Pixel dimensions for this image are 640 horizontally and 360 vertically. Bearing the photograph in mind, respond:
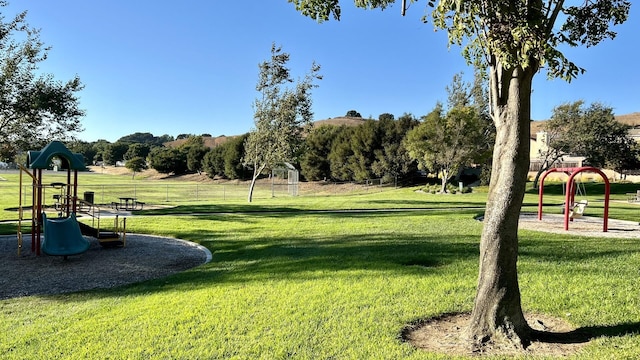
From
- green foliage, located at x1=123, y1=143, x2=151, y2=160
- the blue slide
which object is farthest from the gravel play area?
green foliage, located at x1=123, y1=143, x2=151, y2=160

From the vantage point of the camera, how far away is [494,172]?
14.1ft

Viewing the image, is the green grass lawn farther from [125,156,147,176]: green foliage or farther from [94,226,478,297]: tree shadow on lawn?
[125,156,147,176]: green foliage

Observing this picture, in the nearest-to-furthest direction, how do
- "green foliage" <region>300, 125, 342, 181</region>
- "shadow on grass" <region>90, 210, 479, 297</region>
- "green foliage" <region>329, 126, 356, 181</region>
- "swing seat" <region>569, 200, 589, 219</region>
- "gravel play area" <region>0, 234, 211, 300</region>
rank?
"shadow on grass" <region>90, 210, 479, 297</region>
"gravel play area" <region>0, 234, 211, 300</region>
"swing seat" <region>569, 200, 589, 219</region>
"green foliage" <region>329, 126, 356, 181</region>
"green foliage" <region>300, 125, 342, 181</region>

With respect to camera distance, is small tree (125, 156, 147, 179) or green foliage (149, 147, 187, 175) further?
small tree (125, 156, 147, 179)

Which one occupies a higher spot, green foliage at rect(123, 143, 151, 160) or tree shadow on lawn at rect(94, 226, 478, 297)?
green foliage at rect(123, 143, 151, 160)

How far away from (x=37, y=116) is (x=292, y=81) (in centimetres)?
1408

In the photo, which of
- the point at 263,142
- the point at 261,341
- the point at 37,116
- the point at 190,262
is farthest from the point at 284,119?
the point at 261,341

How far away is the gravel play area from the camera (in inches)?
319

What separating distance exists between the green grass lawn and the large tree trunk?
0.69m

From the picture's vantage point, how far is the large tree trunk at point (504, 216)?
4078 millimetres

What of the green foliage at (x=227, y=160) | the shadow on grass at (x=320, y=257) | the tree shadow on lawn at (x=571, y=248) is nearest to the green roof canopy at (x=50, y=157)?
the shadow on grass at (x=320, y=257)

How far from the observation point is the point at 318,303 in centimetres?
563

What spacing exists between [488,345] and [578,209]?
12511 millimetres

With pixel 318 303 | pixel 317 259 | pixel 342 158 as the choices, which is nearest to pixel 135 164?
pixel 342 158
